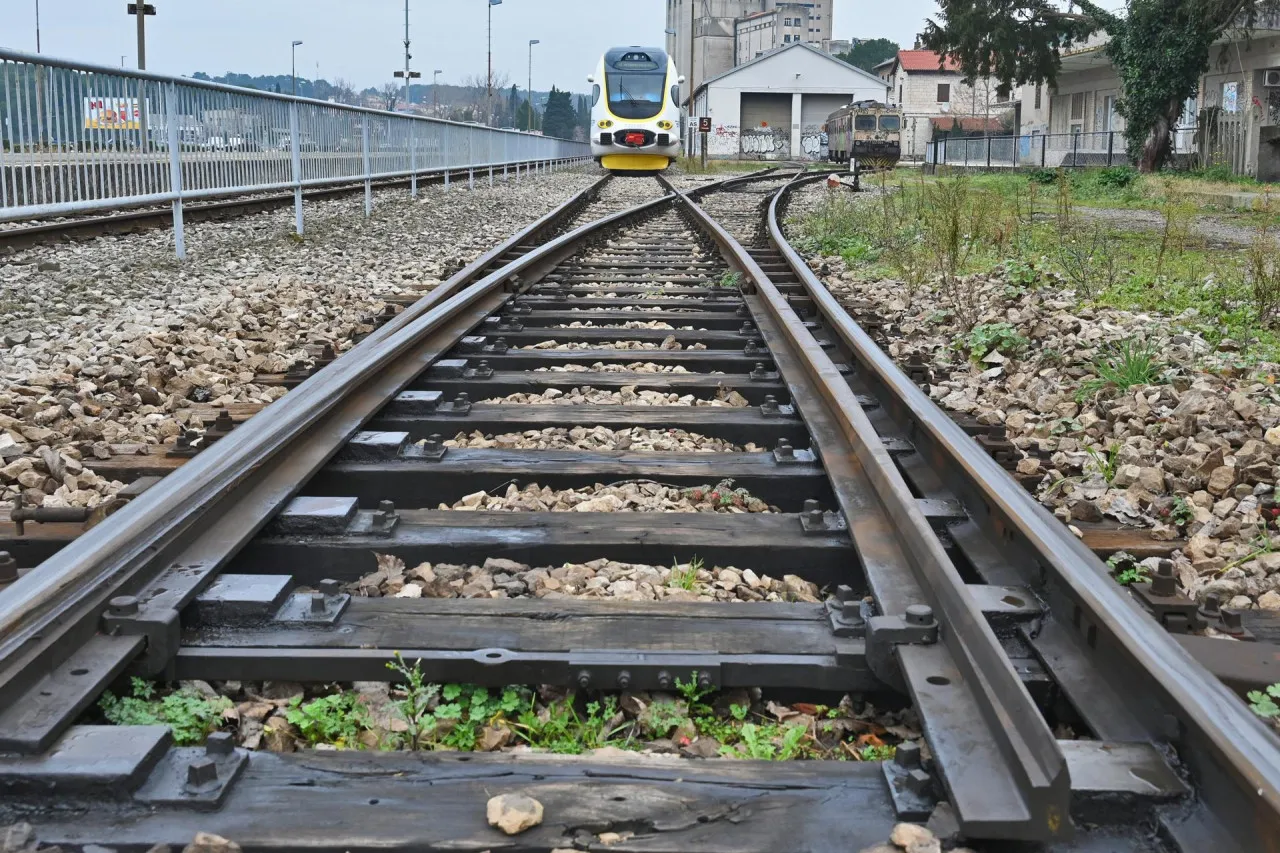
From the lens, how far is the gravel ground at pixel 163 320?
4141 mm

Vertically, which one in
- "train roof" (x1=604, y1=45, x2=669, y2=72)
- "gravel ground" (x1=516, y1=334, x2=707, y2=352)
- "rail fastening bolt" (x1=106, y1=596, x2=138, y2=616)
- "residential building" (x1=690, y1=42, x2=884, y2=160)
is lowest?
"rail fastening bolt" (x1=106, y1=596, x2=138, y2=616)

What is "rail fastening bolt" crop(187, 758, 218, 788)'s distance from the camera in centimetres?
168

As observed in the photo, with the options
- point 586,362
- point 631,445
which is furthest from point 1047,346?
point 631,445

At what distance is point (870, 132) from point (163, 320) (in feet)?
130

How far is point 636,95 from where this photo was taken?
26672 mm

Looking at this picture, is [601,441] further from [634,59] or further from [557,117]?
[557,117]

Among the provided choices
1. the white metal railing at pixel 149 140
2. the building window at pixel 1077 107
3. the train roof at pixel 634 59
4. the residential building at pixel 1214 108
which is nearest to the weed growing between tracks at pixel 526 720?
the white metal railing at pixel 149 140

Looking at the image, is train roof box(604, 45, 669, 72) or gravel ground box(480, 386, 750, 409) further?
train roof box(604, 45, 669, 72)

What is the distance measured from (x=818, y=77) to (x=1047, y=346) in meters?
70.8

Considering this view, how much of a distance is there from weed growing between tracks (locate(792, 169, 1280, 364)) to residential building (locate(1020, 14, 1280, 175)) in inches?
392

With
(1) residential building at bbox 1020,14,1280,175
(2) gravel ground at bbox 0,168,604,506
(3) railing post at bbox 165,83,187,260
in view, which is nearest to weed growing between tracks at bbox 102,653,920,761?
(2) gravel ground at bbox 0,168,604,506

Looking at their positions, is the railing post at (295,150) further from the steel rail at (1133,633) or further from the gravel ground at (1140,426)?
the steel rail at (1133,633)

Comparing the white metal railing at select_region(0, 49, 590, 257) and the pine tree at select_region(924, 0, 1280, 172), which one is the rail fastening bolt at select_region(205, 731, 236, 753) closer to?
the white metal railing at select_region(0, 49, 590, 257)

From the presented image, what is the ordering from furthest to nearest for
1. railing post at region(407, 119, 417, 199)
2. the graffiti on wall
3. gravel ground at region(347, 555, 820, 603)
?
the graffiti on wall
railing post at region(407, 119, 417, 199)
gravel ground at region(347, 555, 820, 603)
